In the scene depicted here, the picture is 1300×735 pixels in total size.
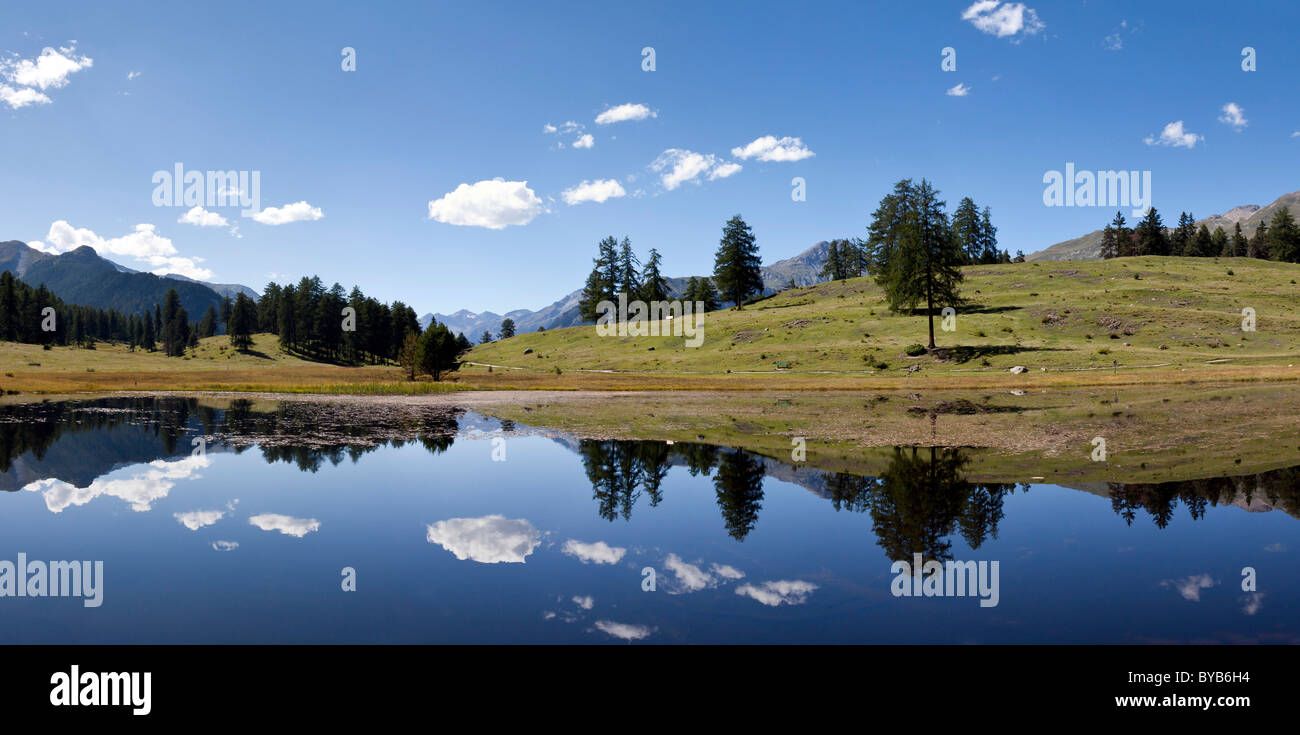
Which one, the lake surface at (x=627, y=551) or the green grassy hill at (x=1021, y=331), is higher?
the green grassy hill at (x=1021, y=331)

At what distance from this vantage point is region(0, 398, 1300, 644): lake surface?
8734 millimetres

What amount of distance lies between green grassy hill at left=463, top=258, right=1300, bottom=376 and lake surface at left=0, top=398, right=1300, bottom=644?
57.0 meters

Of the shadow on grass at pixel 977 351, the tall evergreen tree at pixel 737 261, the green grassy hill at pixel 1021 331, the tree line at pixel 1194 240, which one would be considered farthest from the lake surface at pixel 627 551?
the tree line at pixel 1194 240

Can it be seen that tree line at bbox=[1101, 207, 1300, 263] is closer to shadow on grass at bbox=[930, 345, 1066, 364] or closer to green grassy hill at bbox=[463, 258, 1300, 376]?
green grassy hill at bbox=[463, 258, 1300, 376]

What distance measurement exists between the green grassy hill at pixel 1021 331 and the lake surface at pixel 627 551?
56991 mm

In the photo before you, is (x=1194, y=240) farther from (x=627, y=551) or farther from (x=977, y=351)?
(x=627, y=551)

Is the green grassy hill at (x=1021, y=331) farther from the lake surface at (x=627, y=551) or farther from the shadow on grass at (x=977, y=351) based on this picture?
the lake surface at (x=627, y=551)

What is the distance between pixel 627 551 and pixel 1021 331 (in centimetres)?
8836

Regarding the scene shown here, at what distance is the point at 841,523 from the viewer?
1440 cm

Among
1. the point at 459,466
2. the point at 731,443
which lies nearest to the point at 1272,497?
the point at 731,443

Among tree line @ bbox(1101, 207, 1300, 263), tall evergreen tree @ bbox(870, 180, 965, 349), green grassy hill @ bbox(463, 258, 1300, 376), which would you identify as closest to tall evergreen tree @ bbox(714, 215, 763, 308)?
green grassy hill @ bbox(463, 258, 1300, 376)

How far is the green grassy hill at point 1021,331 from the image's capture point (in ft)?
238
